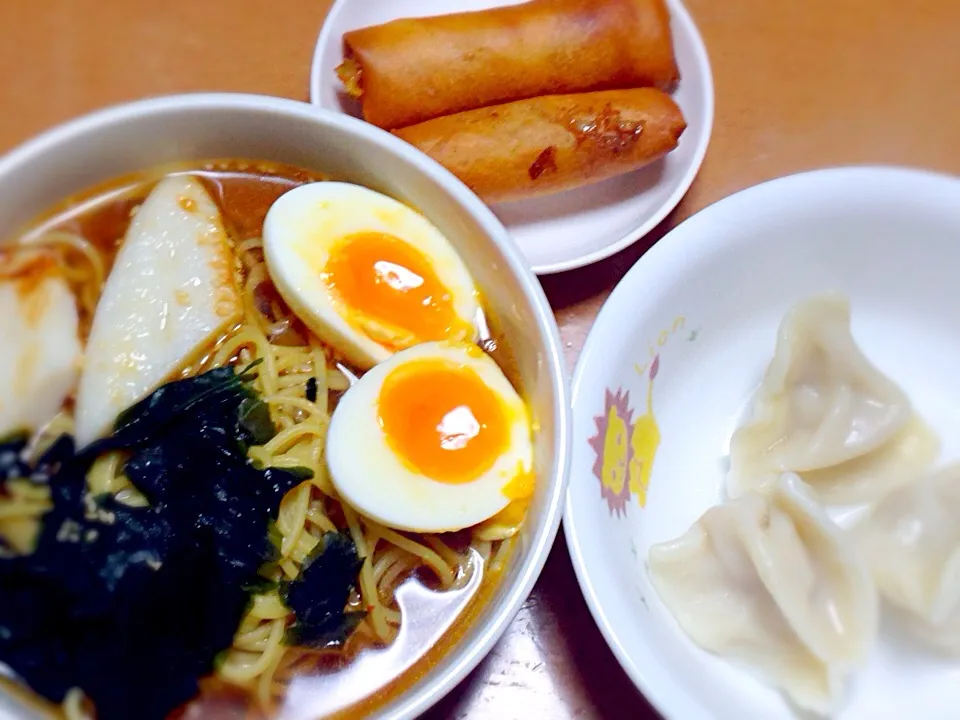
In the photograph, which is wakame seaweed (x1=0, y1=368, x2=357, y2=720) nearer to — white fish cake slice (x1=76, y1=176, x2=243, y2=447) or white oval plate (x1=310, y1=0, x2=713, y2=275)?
white fish cake slice (x1=76, y1=176, x2=243, y2=447)

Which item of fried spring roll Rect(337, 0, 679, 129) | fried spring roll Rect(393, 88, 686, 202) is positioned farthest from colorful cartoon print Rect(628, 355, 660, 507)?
fried spring roll Rect(337, 0, 679, 129)

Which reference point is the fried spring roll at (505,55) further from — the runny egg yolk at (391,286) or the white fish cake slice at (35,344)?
the white fish cake slice at (35,344)

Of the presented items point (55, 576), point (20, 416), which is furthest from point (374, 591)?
point (20, 416)

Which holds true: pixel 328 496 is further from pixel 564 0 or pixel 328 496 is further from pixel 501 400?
pixel 564 0


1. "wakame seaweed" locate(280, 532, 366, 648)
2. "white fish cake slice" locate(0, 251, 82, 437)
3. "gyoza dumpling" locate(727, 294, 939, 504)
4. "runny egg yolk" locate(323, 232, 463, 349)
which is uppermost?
"white fish cake slice" locate(0, 251, 82, 437)

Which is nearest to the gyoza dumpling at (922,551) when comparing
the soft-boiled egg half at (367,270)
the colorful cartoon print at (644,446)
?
the colorful cartoon print at (644,446)
